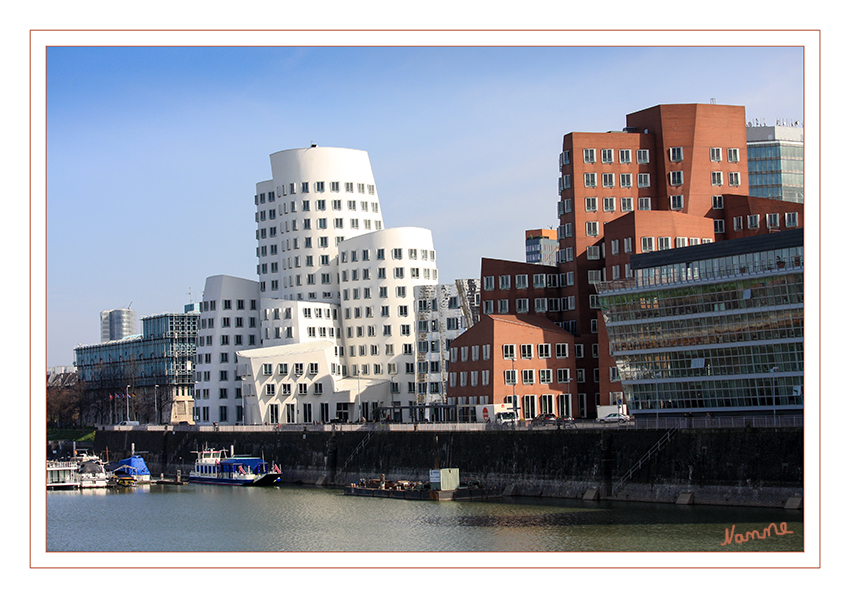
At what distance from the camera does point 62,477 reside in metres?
121

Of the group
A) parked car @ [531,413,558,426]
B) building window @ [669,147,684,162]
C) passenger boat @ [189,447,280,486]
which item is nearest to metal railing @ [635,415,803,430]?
parked car @ [531,413,558,426]

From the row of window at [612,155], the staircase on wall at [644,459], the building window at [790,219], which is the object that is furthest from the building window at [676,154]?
the staircase on wall at [644,459]

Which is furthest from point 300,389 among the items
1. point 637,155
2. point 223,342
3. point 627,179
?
point 637,155

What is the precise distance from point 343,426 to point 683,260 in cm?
4361

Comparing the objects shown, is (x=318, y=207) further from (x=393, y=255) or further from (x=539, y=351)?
(x=539, y=351)

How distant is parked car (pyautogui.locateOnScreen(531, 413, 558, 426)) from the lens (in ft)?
306

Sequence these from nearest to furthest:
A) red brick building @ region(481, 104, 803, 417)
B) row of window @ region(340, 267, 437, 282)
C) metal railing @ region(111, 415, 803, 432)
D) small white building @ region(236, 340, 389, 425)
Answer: metal railing @ region(111, 415, 803, 432) → red brick building @ region(481, 104, 803, 417) → small white building @ region(236, 340, 389, 425) → row of window @ region(340, 267, 437, 282)

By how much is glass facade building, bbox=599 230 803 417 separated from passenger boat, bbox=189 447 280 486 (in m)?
40.9

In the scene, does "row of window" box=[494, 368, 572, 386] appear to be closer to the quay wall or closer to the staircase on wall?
the quay wall

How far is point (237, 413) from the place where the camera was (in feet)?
522
